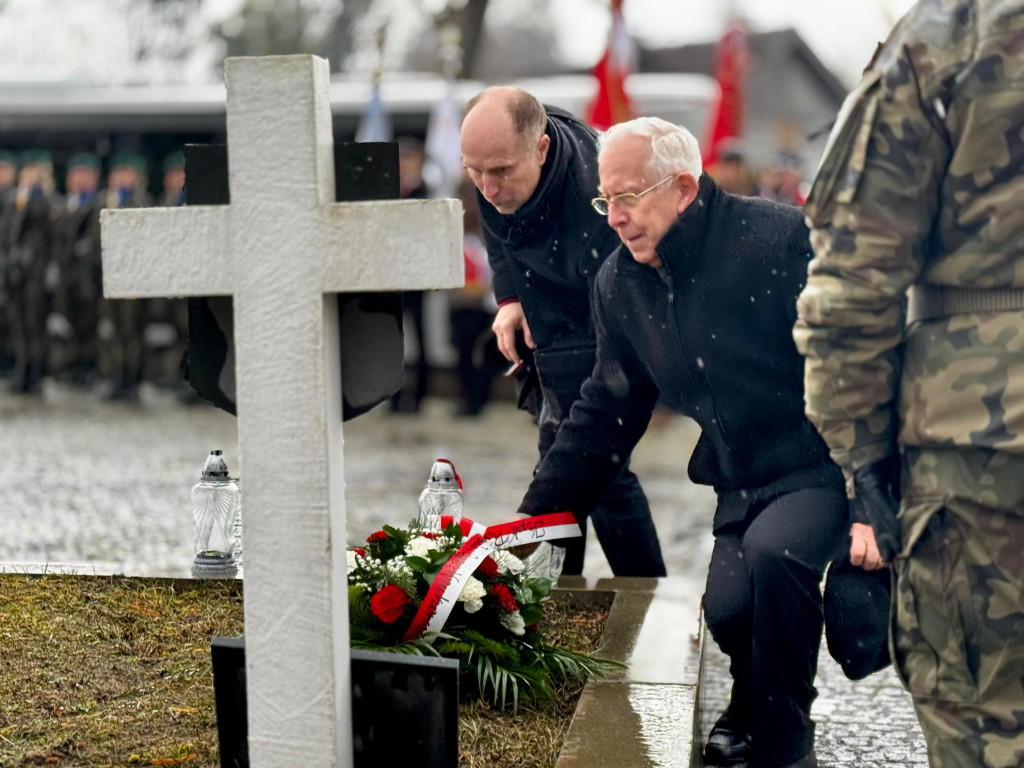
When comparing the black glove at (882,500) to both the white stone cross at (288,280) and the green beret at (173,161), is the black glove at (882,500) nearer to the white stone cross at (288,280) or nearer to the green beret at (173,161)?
the white stone cross at (288,280)

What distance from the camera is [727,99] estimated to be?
17234 millimetres

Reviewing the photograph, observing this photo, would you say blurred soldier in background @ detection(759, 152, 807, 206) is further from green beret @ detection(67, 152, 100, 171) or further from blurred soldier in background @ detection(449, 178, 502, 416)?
green beret @ detection(67, 152, 100, 171)

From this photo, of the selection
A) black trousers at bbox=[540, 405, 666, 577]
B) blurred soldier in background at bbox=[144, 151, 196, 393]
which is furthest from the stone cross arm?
blurred soldier in background at bbox=[144, 151, 196, 393]

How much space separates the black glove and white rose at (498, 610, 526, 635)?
4.68 feet

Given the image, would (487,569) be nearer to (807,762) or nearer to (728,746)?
(728,746)

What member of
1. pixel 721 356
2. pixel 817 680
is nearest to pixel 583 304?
pixel 721 356

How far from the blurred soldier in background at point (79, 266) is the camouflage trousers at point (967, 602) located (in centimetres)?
1408

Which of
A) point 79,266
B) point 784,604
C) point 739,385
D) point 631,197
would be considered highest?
point 631,197

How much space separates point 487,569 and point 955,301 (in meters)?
1.79

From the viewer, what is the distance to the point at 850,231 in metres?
2.92

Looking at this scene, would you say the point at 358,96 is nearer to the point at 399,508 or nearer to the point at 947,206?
the point at 399,508

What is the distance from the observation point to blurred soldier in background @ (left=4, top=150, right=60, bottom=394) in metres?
16.6

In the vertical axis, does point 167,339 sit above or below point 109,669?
above

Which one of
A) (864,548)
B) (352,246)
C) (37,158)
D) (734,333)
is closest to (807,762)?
(864,548)
